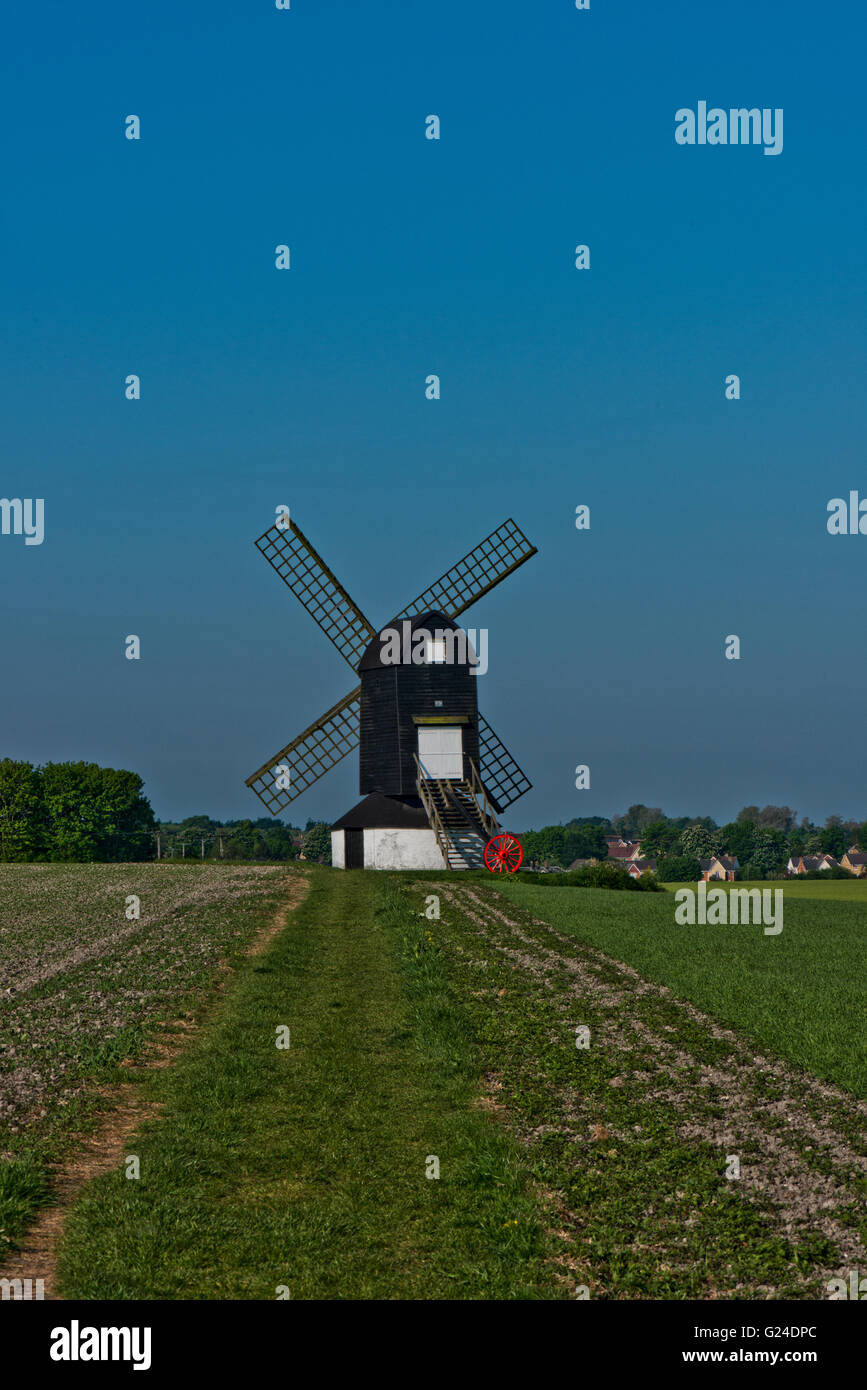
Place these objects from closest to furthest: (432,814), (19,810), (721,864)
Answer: (432,814) < (19,810) < (721,864)

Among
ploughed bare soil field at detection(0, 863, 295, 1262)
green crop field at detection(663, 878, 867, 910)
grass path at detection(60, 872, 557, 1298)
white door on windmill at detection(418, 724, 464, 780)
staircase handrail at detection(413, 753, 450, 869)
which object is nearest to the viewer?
grass path at detection(60, 872, 557, 1298)

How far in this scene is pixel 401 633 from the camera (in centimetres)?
6438

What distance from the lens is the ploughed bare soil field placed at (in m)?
12.4

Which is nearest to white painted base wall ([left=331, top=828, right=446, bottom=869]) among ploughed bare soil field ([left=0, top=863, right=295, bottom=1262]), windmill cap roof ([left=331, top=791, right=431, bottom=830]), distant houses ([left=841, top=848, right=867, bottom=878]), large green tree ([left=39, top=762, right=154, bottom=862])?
windmill cap roof ([left=331, top=791, right=431, bottom=830])

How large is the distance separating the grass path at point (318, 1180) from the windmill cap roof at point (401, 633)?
45.1 meters

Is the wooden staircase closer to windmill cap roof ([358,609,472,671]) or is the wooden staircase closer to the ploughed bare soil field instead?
windmill cap roof ([358,609,472,671])

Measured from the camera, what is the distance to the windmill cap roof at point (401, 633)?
209 feet

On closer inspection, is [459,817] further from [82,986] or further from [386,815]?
[82,986]

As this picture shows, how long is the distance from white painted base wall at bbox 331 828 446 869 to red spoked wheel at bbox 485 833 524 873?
118 inches

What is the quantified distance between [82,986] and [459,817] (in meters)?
41.2

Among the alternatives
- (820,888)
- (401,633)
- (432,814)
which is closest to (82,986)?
(432,814)

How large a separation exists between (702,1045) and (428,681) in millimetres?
47335

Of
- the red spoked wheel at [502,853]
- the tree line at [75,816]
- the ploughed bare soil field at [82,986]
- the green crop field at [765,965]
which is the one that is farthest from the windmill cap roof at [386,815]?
the tree line at [75,816]
